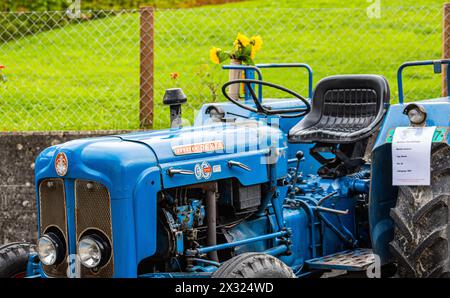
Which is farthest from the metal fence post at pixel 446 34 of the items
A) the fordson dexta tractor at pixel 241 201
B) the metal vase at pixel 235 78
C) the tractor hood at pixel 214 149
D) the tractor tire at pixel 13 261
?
the tractor tire at pixel 13 261

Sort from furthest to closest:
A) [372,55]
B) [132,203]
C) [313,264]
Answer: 1. [372,55]
2. [313,264]
3. [132,203]

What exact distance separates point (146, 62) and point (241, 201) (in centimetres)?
390

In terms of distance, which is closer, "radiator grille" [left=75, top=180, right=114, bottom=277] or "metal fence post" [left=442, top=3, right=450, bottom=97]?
"radiator grille" [left=75, top=180, right=114, bottom=277]

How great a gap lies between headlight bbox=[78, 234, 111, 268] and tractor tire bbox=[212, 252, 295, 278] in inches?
24.1

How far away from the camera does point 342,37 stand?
14031 mm

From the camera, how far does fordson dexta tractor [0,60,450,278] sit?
4.94 meters

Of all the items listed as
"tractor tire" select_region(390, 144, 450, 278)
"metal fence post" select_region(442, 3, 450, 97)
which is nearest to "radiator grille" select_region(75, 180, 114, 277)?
"tractor tire" select_region(390, 144, 450, 278)

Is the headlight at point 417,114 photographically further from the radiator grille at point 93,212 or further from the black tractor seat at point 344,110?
the radiator grille at point 93,212

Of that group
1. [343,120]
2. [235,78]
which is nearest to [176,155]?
[343,120]

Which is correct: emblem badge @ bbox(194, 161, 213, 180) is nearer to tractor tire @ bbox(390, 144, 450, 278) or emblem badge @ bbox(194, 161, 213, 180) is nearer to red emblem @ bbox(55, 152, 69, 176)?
red emblem @ bbox(55, 152, 69, 176)

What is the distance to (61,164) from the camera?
5062 mm

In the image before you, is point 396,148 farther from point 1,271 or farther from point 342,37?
point 342,37
